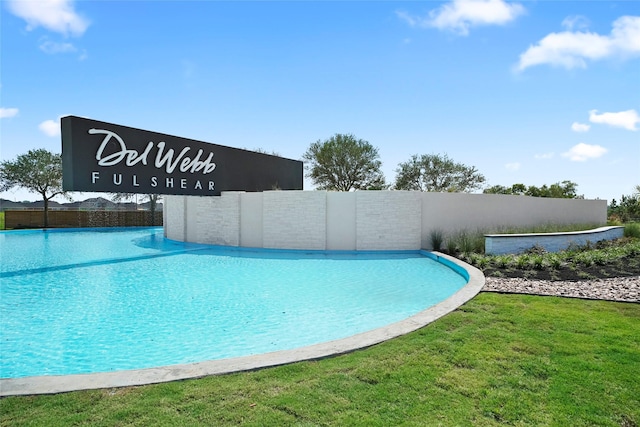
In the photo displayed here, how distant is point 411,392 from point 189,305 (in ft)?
15.1

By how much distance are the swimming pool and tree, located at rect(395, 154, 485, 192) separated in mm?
17903

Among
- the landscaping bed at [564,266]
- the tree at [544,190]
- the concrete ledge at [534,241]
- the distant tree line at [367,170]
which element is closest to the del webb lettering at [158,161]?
the landscaping bed at [564,266]

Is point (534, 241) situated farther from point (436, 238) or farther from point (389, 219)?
point (389, 219)

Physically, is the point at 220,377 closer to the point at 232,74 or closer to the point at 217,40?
the point at 217,40

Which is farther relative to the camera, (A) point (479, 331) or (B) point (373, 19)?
(B) point (373, 19)

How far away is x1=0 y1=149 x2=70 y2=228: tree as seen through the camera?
2569cm

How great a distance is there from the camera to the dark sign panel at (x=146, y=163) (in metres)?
10.4

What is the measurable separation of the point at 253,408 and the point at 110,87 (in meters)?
13.6

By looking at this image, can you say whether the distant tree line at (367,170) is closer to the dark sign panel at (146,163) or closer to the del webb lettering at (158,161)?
the dark sign panel at (146,163)

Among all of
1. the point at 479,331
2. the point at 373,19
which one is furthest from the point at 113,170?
the point at 479,331

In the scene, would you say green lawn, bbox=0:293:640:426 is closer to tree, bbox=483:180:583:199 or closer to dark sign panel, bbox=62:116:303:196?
dark sign panel, bbox=62:116:303:196

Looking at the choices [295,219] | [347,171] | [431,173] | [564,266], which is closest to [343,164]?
[347,171]

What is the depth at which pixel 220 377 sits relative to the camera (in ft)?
9.63

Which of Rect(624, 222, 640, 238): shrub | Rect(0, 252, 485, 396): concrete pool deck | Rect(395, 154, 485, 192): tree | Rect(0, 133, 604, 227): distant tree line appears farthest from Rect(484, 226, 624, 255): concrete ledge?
Rect(395, 154, 485, 192): tree
